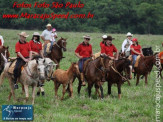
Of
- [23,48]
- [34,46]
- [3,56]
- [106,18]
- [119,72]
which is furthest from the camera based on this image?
[106,18]

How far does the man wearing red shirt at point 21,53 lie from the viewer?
494 inches

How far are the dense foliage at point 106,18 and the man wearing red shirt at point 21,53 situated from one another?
5926 cm

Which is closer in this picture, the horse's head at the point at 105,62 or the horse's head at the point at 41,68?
the horse's head at the point at 41,68

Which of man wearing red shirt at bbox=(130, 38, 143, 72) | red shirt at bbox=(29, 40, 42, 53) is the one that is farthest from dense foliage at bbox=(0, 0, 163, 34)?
red shirt at bbox=(29, 40, 42, 53)

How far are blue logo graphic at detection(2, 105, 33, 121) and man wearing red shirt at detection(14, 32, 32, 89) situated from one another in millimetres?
1956

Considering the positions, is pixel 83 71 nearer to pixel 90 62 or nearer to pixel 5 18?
pixel 90 62

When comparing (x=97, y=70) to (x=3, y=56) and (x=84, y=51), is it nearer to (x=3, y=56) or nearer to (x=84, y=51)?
(x=84, y=51)

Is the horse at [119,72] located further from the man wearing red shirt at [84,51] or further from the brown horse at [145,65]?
the brown horse at [145,65]

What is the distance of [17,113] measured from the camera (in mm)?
10523

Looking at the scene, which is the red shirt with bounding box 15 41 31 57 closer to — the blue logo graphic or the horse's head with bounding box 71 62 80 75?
the horse's head with bounding box 71 62 80 75

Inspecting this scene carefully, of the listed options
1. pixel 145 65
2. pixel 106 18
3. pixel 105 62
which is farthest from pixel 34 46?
pixel 106 18

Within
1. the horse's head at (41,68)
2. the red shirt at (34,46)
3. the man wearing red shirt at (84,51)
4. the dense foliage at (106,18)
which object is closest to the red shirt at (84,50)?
the man wearing red shirt at (84,51)

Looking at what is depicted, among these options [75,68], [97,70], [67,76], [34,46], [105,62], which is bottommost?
[67,76]

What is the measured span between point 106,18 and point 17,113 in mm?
75615
